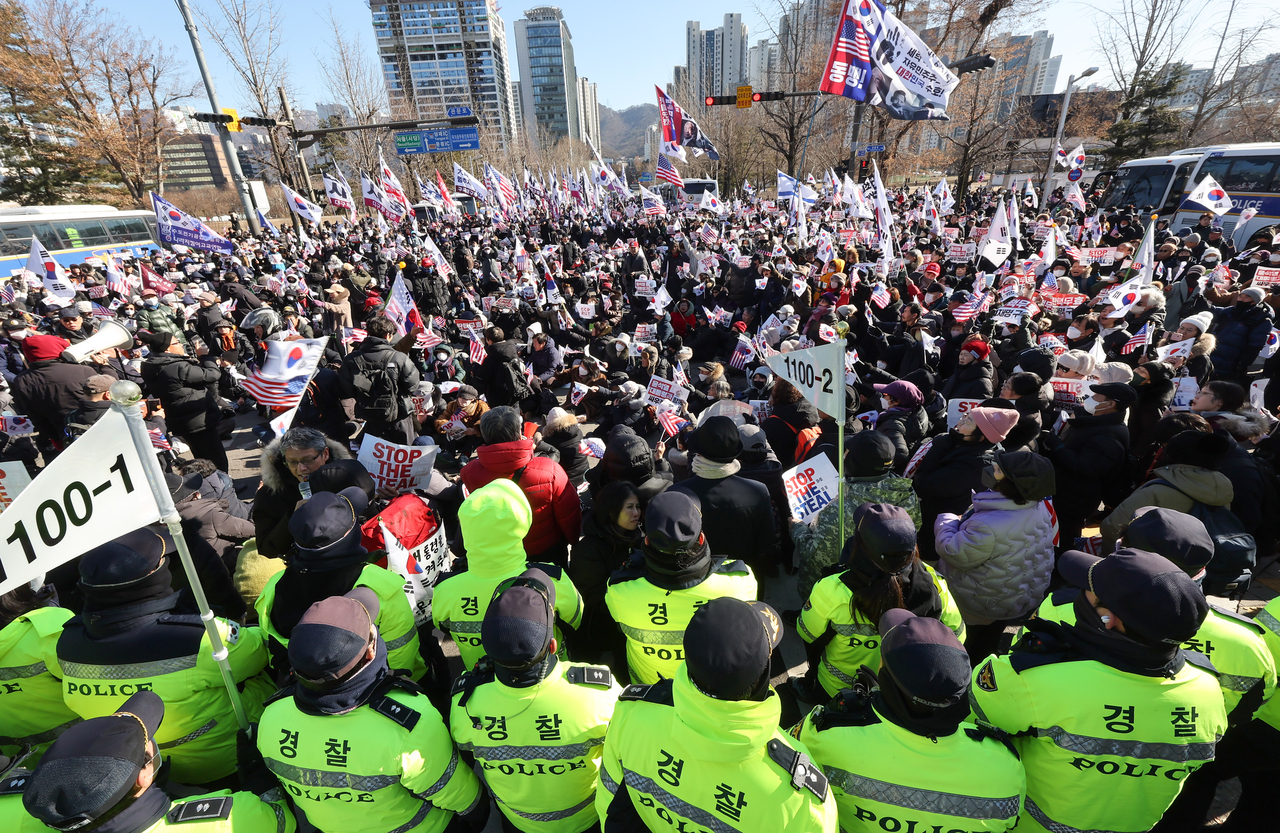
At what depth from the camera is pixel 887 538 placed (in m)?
2.33

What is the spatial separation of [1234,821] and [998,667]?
1.83 m

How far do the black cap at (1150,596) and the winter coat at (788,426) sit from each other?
117 inches

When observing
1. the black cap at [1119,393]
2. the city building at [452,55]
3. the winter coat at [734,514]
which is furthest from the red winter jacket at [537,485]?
the city building at [452,55]

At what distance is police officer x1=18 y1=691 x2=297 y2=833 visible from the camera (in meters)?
1.46

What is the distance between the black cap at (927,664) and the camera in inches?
63.3

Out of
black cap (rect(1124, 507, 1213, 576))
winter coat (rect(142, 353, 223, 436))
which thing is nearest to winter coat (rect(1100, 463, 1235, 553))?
black cap (rect(1124, 507, 1213, 576))

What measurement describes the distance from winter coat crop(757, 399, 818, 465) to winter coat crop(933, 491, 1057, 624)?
1639 millimetres

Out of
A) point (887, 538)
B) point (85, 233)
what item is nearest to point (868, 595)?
point (887, 538)

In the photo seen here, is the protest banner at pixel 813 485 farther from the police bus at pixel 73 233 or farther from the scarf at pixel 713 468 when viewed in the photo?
the police bus at pixel 73 233

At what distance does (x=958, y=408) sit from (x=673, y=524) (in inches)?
162

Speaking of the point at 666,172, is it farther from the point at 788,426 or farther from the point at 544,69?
the point at 544,69

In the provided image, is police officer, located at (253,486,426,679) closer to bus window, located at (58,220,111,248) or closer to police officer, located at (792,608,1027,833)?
police officer, located at (792,608,1027,833)

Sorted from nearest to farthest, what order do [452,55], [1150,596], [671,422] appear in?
[1150,596] < [671,422] < [452,55]

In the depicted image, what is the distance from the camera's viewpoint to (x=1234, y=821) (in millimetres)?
2613
